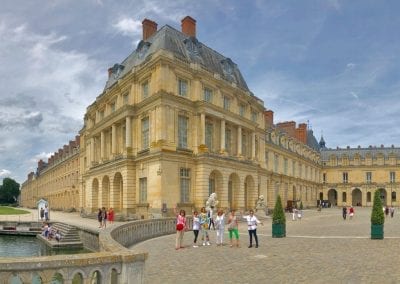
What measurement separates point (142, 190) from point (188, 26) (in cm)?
1836

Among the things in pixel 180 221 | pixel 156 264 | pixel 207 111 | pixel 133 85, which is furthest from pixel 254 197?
pixel 156 264

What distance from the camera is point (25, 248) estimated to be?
84.1 feet

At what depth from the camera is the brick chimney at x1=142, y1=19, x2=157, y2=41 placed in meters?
43.2

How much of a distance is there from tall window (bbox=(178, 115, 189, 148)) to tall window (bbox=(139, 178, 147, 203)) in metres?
4.68

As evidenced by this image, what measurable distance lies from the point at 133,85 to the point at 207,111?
7767 mm

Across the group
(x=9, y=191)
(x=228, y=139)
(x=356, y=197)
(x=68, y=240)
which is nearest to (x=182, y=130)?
(x=228, y=139)

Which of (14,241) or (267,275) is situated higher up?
(267,275)

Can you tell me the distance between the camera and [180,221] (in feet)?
55.2

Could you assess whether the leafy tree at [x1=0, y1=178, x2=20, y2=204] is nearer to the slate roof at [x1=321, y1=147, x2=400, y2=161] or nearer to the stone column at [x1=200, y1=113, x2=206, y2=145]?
the slate roof at [x1=321, y1=147, x2=400, y2=161]

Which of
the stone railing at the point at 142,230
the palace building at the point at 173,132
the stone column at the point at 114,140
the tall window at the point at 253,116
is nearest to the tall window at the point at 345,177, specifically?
the palace building at the point at 173,132

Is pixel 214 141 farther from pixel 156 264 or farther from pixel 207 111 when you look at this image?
pixel 156 264

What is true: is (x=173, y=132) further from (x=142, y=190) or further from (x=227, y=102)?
(x=227, y=102)

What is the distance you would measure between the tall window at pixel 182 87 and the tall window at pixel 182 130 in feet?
7.05

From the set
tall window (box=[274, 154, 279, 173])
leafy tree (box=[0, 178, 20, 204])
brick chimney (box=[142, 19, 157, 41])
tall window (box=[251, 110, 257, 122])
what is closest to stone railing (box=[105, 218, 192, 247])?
tall window (box=[251, 110, 257, 122])
